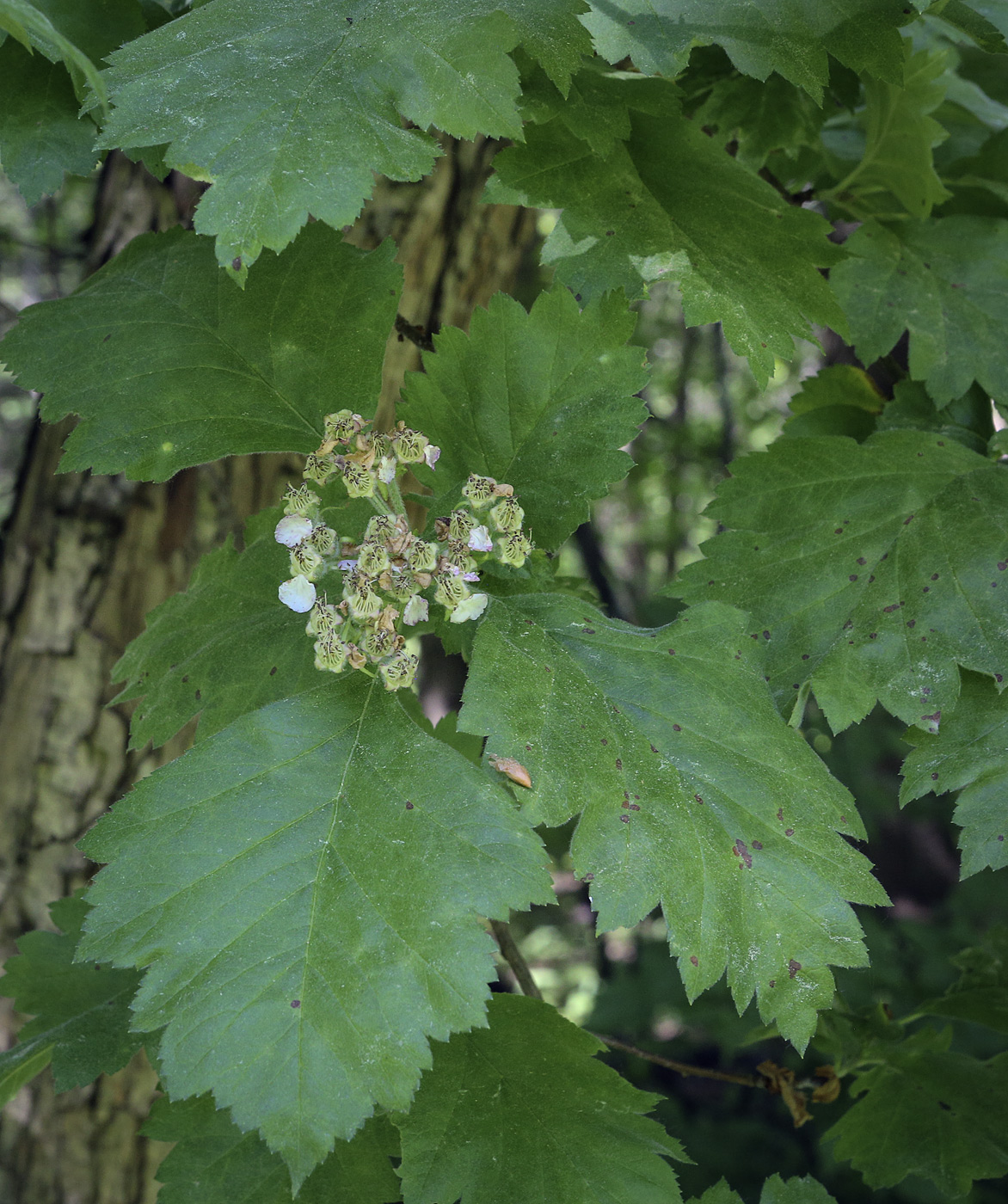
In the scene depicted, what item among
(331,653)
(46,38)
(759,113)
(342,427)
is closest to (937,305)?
(759,113)

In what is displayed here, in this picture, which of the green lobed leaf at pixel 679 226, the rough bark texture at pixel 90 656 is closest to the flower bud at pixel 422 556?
the green lobed leaf at pixel 679 226

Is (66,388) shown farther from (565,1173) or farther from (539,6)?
(565,1173)

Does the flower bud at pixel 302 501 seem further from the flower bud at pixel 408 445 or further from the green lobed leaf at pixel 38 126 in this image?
the green lobed leaf at pixel 38 126

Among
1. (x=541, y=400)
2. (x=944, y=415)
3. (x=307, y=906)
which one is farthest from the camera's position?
(x=944, y=415)

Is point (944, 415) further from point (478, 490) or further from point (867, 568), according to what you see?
point (478, 490)

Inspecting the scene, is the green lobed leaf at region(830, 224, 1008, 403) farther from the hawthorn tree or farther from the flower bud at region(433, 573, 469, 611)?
the flower bud at region(433, 573, 469, 611)

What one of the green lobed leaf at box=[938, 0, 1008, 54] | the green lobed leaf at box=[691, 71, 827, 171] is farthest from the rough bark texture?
the green lobed leaf at box=[938, 0, 1008, 54]
